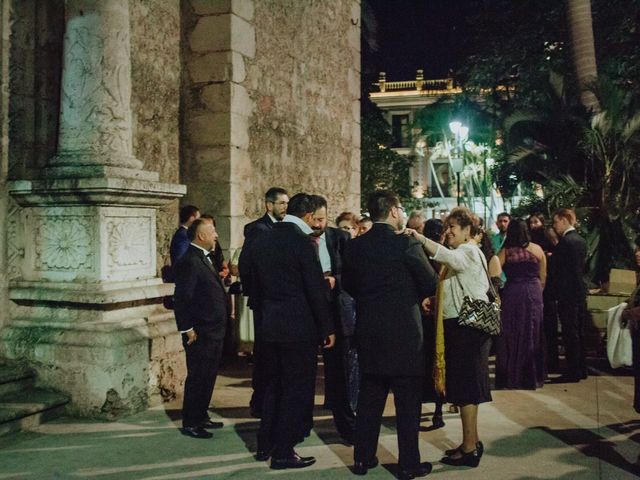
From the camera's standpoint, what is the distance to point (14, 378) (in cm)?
612

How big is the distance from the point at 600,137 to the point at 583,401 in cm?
485

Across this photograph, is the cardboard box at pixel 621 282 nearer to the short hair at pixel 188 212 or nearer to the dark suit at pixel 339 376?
the dark suit at pixel 339 376

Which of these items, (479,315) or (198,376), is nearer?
(479,315)

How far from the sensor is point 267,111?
10.1 meters

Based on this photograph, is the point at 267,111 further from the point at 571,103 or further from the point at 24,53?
the point at 571,103

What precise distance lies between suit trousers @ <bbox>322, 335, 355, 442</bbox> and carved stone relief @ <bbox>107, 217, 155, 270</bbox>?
1.89 meters

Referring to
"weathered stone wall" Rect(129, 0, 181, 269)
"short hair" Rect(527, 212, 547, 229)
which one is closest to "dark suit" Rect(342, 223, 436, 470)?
"weathered stone wall" Rect(129, 0, 181, 269)

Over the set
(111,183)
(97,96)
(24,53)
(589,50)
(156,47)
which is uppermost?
(589,50)

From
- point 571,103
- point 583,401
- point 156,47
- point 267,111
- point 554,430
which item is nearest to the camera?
point 554,430

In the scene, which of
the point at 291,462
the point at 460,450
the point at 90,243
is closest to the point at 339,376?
the point at 291,462

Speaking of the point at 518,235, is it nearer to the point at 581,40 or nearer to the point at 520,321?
the point at 520,321

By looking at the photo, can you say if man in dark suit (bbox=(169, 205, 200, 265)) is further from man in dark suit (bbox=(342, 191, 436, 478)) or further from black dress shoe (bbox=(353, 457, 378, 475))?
black dress shoe (bbox=(353, 457, 378, 475))

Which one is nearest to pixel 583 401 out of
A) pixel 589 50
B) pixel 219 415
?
pixel 219 415

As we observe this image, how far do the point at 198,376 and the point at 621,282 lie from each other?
587cm
